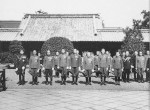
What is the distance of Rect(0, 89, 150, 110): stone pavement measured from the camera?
24.7 ft

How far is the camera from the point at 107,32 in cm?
2712

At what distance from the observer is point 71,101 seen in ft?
27.6

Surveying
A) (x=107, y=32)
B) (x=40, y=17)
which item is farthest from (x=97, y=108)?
(x=40, y=17)

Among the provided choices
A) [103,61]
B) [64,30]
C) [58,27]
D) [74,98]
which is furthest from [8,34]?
[74,98]

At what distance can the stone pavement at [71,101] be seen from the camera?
7535 mm

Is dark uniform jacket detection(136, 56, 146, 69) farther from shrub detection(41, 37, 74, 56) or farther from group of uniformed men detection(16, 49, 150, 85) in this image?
shrub detection(41, 37, 74, 56)

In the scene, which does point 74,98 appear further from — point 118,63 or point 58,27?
point 58,27

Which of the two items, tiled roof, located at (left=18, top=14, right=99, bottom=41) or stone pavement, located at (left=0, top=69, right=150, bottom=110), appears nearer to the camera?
stone pavement, located at (left=0, top=69, right=150, bottom=110)

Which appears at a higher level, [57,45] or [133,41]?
[133,41]

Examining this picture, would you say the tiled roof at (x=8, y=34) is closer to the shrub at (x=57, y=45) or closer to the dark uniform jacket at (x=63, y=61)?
the shrub at (x=57, y=45)

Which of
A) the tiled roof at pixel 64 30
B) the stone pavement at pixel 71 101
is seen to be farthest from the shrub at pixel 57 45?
the tiled roof at pixel 64 30

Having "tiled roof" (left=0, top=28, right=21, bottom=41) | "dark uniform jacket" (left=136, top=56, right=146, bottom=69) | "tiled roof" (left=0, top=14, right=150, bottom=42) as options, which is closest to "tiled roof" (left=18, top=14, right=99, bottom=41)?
"tiled roof" (left=0, top=14, right=150, bottom=42)

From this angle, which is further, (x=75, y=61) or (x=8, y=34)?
(x=8, y=34)

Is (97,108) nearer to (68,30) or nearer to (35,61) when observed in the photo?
(35,61)
